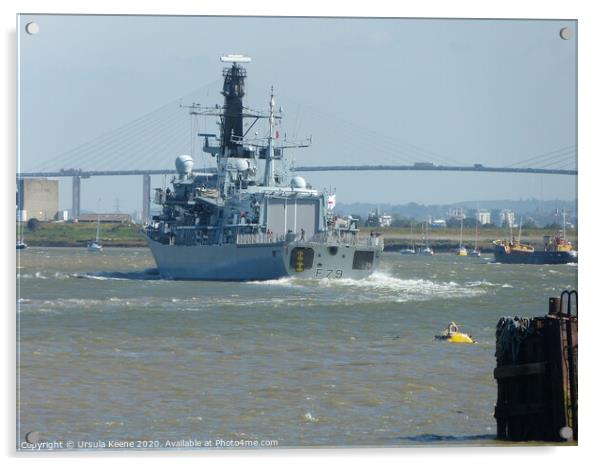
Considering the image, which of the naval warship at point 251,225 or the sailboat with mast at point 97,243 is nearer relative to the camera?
the sailboat with mast at point 97,243

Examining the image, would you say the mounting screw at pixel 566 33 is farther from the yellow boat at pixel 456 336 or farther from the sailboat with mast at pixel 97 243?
the sailboat with mast at pixel 97 243

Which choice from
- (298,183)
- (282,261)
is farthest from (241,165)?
(282,261)

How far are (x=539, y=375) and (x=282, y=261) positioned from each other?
22238 mm

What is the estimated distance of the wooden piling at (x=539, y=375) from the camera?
11727 millimetres

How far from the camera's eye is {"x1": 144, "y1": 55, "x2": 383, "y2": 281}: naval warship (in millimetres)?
34375

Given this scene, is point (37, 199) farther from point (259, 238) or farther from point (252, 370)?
point (259, 238)

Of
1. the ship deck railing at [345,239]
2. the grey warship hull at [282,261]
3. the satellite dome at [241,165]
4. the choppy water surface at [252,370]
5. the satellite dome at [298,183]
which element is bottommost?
the choppy water surface at [252,370]

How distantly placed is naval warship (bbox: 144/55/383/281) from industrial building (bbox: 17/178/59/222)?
16.4 m

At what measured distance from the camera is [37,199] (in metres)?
14.3

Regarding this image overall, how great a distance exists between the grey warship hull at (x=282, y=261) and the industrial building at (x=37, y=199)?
59.3 ft

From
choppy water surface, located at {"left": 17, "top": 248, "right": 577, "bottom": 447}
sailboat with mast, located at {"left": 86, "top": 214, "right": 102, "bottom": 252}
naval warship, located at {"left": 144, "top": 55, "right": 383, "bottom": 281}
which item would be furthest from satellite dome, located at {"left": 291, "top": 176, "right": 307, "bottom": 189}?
choppy water surface, located at {"left": 17, "top": 248, "right": 577, "bottom": 447}

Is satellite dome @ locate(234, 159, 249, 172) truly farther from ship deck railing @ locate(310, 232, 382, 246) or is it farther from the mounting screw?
the mounting screw

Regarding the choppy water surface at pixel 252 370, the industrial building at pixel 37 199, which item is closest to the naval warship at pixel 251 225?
the choppy water surface at pixel 252 370

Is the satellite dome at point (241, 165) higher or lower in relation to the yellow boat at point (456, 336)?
higher
